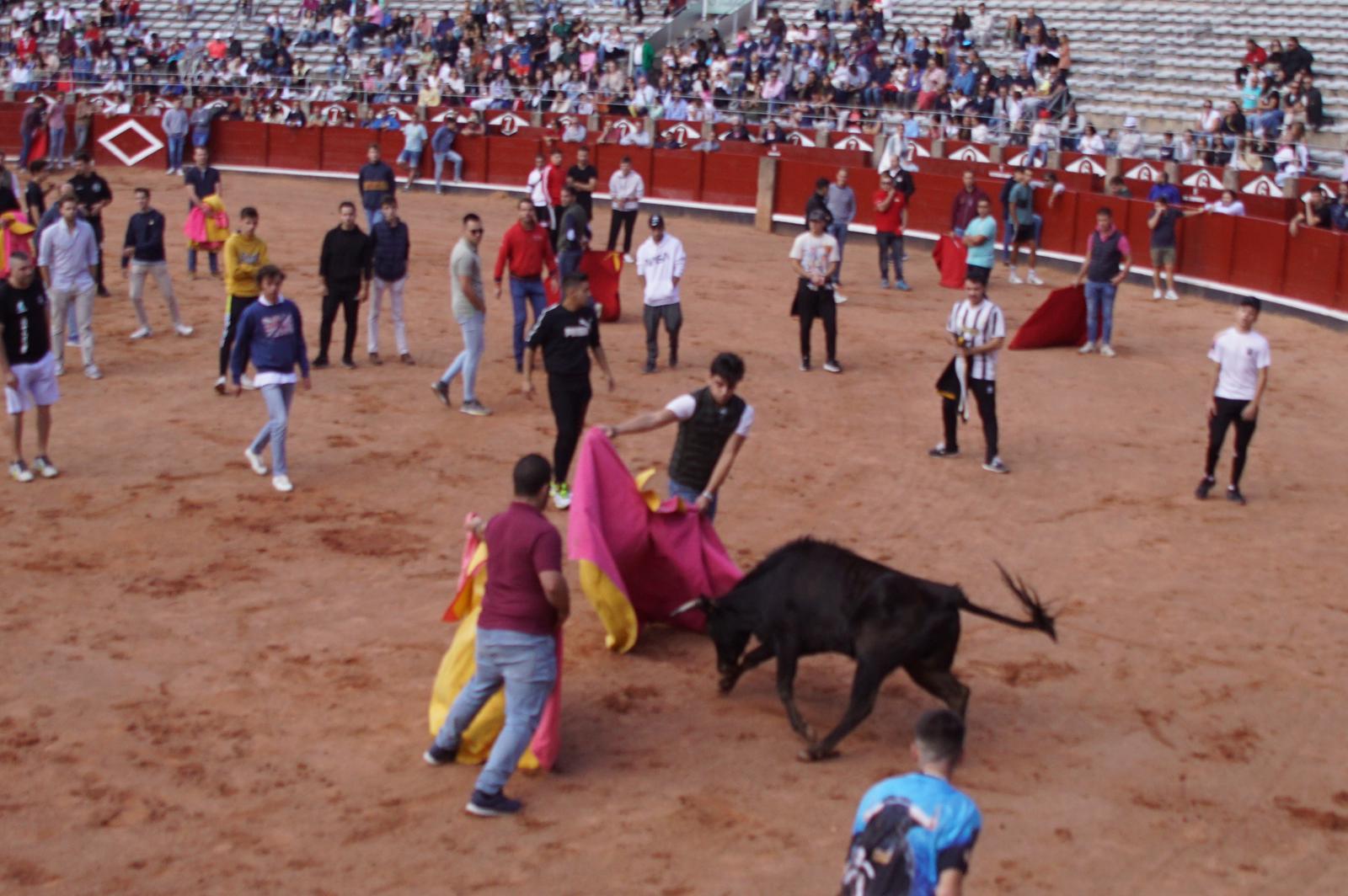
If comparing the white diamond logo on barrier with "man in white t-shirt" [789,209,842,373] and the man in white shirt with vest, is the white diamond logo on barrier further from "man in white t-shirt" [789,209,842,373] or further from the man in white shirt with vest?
"man in white t-shirt" [789,209,842,373]

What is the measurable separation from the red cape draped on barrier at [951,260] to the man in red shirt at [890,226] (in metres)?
0.52

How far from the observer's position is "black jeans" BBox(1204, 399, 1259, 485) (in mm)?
10992

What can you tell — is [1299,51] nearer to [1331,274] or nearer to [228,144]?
[1331,274]

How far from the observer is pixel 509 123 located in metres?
30.9

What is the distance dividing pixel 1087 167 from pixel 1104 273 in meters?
10.9

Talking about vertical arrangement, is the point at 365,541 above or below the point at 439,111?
below

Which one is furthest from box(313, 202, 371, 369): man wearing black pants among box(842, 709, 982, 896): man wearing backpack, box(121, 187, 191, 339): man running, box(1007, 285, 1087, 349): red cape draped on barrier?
box(842, 709, 982, 896): man wearing backpack

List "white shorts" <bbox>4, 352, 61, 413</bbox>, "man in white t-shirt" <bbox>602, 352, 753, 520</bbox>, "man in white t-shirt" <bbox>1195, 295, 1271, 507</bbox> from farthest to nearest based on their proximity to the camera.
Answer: "man in white t-shirt" <bbox>1195, 295, 1271, 507</bbox> < "white shorts" <bbox>4, 352, 61, 413</bbox> < "man in white t-shirt" <bbox>602, 352, 753, 520</bbox>

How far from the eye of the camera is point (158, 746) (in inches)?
266

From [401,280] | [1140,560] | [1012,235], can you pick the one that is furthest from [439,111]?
[1140,560]

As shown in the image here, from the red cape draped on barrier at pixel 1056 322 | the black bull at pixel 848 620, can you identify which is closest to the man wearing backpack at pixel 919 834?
the black bull at pixel 848 620

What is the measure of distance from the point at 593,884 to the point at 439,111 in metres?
27.9

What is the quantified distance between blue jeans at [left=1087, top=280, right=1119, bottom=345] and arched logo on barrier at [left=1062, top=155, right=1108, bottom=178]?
9.94 meters

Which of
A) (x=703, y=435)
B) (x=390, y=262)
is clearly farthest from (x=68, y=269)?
(x=703, y=435)
